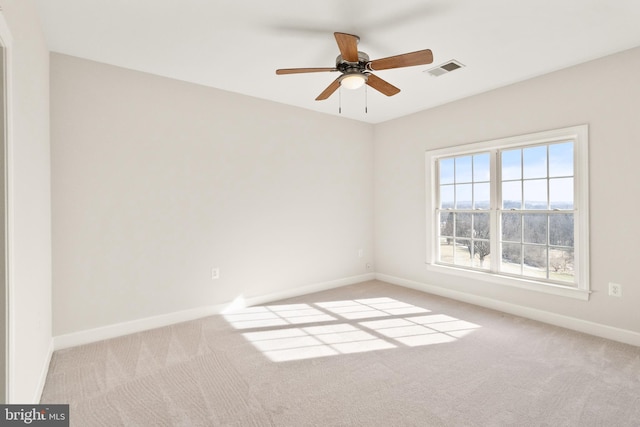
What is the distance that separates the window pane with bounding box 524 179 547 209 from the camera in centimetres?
347

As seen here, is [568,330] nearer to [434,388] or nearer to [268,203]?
[434,388]

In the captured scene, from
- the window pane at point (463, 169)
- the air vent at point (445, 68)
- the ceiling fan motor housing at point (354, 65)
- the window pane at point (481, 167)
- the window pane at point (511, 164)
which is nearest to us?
the ceiling fan motor housing at point (354, 65)

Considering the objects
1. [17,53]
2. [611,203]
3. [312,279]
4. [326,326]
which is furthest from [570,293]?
[17,53]

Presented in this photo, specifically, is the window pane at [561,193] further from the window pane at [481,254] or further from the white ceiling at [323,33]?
the white ceiling at [323,33]

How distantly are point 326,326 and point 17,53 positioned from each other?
3128 millimetres

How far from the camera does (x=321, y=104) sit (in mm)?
4289

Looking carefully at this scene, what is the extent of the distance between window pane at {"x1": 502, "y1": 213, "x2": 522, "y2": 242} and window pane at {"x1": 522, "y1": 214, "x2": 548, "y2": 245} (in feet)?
0.18

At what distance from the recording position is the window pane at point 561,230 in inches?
129

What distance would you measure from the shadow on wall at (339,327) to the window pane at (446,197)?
1.52 meters

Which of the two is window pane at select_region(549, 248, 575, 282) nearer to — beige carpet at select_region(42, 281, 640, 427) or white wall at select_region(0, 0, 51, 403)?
beige carpet at select_region(42, 281, 640, 427)

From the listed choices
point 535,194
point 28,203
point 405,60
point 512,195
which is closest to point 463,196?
point 512,195

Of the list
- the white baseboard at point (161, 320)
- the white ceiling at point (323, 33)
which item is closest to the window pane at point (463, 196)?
the white ceiling at point (323, 33)

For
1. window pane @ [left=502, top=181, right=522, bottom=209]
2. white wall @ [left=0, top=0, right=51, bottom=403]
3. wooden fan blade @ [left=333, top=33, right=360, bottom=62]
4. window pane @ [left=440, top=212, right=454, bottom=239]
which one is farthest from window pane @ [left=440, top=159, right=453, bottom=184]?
white wall @ [left=0, top=0, right=51, bottom=403]

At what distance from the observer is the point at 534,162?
3533 mm
